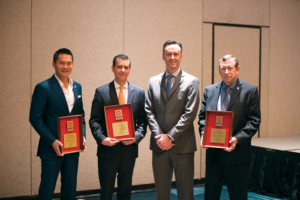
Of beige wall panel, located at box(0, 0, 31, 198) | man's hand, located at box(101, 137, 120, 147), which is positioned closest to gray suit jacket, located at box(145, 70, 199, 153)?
man's hand, located at box(101, 137, 120, 147)

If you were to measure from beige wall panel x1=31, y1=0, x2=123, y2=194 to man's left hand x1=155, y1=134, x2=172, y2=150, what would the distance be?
175 cm

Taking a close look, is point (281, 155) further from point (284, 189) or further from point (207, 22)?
point (207, 22)

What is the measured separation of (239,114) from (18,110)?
274cm

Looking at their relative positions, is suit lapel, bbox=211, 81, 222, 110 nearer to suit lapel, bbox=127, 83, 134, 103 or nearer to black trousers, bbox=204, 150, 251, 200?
black trousers, bbox=204, 150, 251, 200

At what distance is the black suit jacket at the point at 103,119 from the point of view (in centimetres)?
247

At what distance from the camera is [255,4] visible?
4.74 meters

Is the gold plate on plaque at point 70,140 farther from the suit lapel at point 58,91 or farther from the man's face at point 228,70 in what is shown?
the man's face at point 228,70

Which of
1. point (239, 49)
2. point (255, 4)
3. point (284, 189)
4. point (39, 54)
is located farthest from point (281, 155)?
point (39, 54)

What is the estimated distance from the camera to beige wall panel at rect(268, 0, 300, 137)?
496 centimetres

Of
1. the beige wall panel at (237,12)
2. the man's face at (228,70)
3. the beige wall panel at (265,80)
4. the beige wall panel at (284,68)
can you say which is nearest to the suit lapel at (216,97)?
the man's face at (228,70)

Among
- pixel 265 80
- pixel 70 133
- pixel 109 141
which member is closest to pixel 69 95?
pixel 70 133

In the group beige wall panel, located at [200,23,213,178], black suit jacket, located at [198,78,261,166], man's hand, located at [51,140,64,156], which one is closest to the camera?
man's hand, located at [51,140,64,156]

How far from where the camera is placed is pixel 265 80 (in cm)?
489

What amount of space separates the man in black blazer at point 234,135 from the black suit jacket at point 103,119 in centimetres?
60
